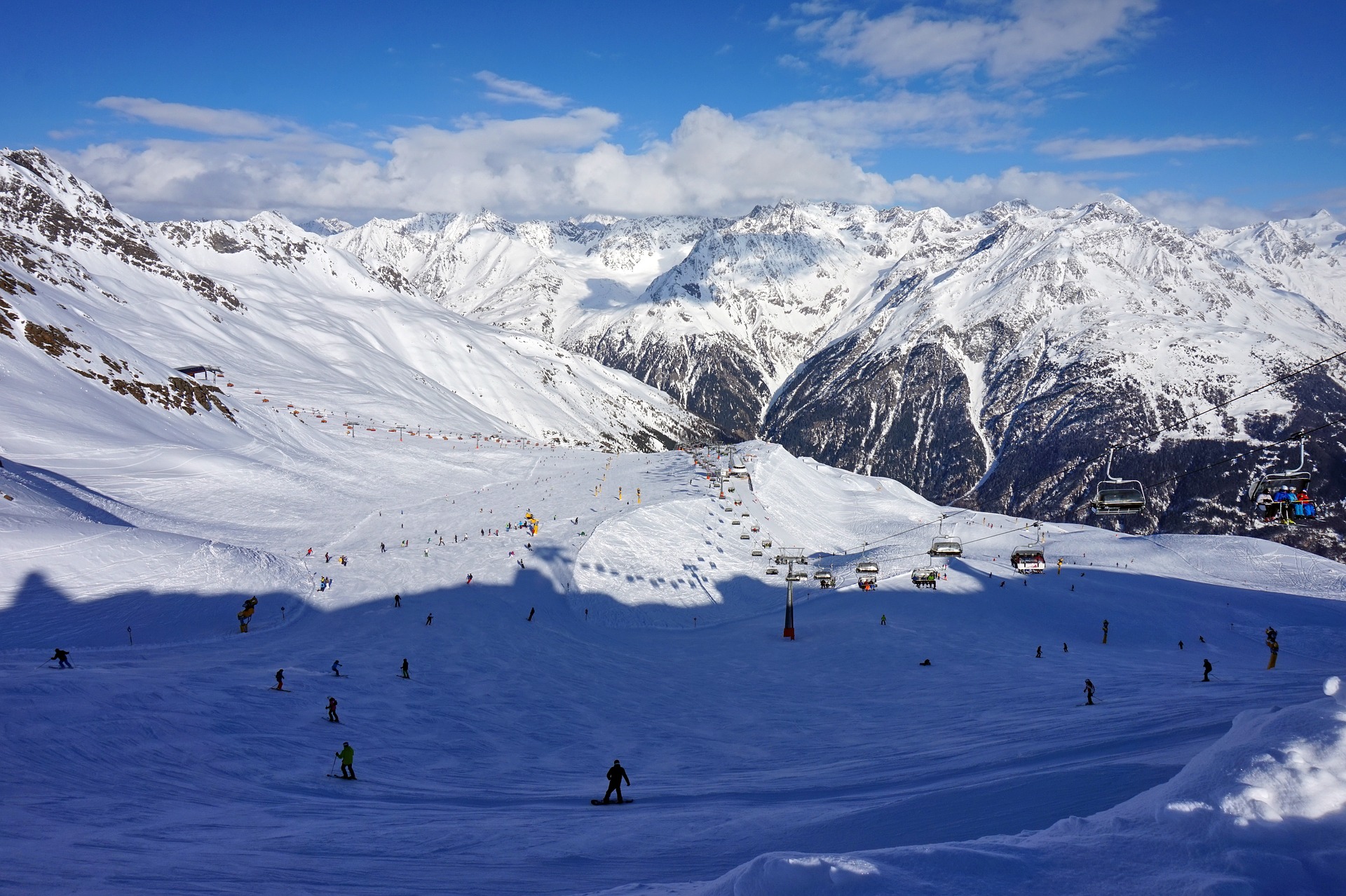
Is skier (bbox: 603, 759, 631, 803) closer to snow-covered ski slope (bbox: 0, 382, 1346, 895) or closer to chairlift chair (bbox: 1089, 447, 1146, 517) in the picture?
snow-covered ski slope (bbox: 0, 382, 1346, 895)

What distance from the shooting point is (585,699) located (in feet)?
119

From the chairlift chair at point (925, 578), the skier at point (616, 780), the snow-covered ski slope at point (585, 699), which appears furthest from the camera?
the chairlift chair at point (925, 578)

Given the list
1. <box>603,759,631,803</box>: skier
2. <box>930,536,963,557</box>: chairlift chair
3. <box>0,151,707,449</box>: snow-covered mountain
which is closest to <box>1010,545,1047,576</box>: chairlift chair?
<box>930,536,963,557</box>: chairlift chair

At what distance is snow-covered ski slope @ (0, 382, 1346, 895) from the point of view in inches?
→ 515

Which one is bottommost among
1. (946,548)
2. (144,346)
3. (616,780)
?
(616,780)

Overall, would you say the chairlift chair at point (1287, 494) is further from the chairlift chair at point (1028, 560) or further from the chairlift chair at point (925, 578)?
the chairlift chair at point (1028, 560)

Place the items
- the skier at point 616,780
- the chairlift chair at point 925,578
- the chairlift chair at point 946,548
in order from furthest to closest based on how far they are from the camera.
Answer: the chairlift chair at point 925,578 < the chairlift chair at point 946,548 < the skier at point 616,780

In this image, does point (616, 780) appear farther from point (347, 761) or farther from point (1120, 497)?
point (1120, 497)

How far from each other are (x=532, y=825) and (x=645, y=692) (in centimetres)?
1944

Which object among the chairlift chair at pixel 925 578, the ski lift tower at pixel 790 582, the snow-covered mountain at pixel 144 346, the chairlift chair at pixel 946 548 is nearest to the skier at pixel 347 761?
the ski lift tower at pixel 790 582

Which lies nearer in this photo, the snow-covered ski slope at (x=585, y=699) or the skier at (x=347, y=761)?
the snow-covered ski slope at (x=585, y=699)

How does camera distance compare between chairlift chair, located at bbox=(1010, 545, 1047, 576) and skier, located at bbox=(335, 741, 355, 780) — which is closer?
skier, located at bbox=(335, 741, 355, 780)

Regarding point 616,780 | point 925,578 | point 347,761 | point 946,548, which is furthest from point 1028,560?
point 347,761

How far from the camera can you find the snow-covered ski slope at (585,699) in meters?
13.1
